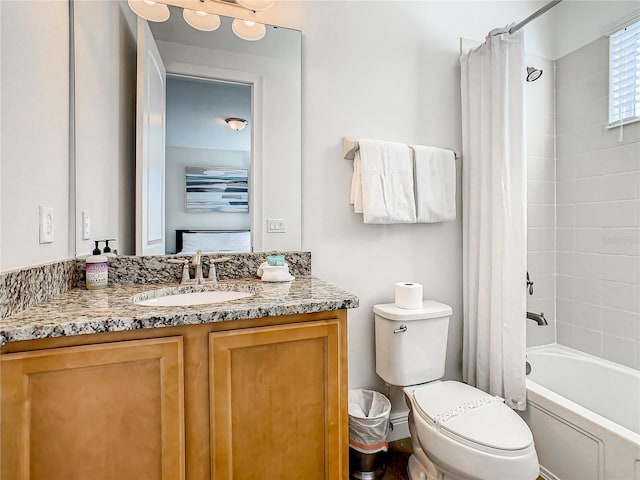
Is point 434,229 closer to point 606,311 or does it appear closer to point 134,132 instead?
point 606,311

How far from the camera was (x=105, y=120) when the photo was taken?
1429 mm

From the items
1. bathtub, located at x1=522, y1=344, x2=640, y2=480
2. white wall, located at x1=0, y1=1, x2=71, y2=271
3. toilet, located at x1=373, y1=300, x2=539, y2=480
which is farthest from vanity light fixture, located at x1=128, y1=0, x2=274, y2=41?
bathtub, located at x1=522, y1=344, x2=640, y2=480

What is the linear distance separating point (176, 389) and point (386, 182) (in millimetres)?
1300

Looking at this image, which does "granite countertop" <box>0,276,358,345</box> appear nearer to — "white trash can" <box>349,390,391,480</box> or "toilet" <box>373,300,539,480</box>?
"toilet" <box>373,300,539,480</box>

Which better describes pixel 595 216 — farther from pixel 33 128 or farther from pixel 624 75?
A: pixel 33 128

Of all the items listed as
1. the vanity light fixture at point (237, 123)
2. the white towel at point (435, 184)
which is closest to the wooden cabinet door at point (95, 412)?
the vanity light fixture at point (237, 123)

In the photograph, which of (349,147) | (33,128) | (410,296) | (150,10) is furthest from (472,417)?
(150,10)

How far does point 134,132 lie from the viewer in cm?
152

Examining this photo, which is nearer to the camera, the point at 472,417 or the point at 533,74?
the point at 472,417

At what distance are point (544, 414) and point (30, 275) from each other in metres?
2.07

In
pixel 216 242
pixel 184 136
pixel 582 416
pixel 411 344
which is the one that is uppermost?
pixel 184 136

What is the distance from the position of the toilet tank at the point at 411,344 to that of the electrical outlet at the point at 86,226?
1.32 meters

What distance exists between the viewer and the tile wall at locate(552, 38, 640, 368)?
1.92 m

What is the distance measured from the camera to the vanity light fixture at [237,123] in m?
1.63
